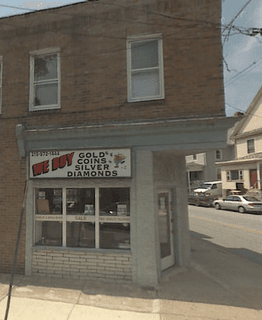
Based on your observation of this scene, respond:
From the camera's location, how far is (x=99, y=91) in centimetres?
612

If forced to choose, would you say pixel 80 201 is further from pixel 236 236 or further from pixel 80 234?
pixel 236 236

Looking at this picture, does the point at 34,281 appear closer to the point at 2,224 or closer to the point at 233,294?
the point at 2,224

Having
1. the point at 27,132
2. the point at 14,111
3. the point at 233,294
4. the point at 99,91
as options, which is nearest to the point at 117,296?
the point at 233,294

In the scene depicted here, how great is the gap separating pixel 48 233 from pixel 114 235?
1.89 metres

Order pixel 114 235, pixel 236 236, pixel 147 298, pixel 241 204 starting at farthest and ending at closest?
1. pixel 241 204
2. pixel 236 236
3. pixel 114 235
4. pixel 147 298

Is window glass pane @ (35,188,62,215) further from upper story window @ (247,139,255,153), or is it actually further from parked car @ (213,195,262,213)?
upper story window @ (247,139,255,153)

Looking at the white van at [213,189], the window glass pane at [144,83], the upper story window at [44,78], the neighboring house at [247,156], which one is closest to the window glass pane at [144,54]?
the window glass pane at [144,83]

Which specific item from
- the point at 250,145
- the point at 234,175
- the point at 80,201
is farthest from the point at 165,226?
the point at 250,145

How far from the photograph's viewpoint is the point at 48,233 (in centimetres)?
629

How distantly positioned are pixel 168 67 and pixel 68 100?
2.81 m

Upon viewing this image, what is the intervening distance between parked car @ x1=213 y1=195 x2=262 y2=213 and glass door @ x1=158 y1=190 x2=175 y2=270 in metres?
15.0

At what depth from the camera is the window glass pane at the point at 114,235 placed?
5836 millimetres

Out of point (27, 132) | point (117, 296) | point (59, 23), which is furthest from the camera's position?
point (59, 23)

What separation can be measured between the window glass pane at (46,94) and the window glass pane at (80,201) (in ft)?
8.79
